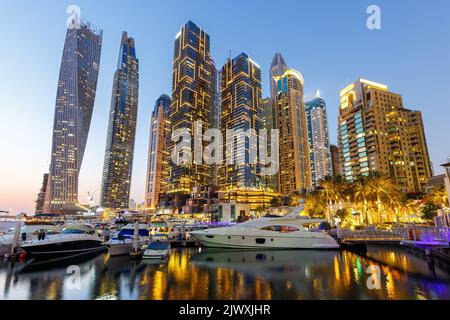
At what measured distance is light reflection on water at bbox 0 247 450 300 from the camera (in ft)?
39.4

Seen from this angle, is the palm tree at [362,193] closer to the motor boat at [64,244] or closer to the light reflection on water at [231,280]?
the light reflection on water at [231,280]

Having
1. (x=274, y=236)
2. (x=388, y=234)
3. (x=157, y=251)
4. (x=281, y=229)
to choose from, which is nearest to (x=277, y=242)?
(x=274, y=236)

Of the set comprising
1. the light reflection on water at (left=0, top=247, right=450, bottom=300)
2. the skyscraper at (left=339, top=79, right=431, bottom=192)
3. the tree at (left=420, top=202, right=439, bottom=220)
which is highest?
the skyscraper at (left=339, top=79, right=431, bottom=192)

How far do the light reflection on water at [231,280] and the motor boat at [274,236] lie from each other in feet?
20.7

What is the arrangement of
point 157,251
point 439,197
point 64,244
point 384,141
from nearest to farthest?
1. point 157,251
2. point 64,244
3. point 439,197
4. point 384,141

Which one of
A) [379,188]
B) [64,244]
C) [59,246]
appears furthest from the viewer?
[379,188]

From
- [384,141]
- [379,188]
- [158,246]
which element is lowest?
[158,246]

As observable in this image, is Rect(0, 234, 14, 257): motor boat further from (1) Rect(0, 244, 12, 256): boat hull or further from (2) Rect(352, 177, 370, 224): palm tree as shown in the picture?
(2) Rect(352, 177, 370, 224): palm tree

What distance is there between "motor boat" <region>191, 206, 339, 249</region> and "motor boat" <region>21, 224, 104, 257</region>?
44.9 feet

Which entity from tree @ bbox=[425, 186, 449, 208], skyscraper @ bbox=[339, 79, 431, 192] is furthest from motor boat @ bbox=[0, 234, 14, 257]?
skyscraper @ bbox=[339, 79, 431, 192]

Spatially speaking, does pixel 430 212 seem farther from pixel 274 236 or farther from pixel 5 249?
pixel 5 249

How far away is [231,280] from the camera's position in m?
15.1

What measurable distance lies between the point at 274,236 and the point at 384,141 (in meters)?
116
